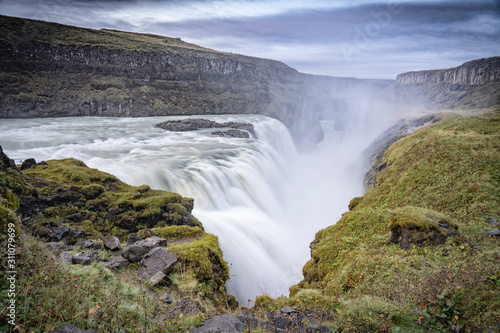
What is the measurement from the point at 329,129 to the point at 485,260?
11921 centimetres

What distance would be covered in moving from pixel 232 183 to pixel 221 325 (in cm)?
1878

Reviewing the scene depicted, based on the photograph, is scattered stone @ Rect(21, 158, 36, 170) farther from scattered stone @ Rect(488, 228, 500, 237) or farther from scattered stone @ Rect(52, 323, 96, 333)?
scattered stone @ Rect(488, 228, 500, 237)

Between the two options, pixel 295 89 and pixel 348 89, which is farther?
pixel 348 89

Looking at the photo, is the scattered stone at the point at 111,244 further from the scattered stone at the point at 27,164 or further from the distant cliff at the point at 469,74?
the distant cliff at the point at 469,74

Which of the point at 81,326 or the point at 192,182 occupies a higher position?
the point at 81,326

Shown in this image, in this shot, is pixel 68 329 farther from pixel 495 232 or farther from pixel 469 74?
pixel 469 74

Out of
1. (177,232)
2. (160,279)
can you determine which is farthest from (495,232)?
(177,232)

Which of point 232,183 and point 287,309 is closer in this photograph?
point 287,309

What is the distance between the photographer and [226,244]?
13906mm

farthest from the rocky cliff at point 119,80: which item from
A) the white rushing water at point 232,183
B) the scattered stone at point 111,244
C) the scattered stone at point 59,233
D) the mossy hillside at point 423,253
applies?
the mossy hillside at point 423,253

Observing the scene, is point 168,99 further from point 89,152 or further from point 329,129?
point 329,129

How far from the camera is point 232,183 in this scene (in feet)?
78.3

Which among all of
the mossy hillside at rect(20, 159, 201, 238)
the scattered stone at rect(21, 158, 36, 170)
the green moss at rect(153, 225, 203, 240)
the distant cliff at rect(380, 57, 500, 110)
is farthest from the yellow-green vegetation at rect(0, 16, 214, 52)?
Result: the distant cliff at rect(380, 57, 500, 110)

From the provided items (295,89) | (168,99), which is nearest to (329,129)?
(295,89)
